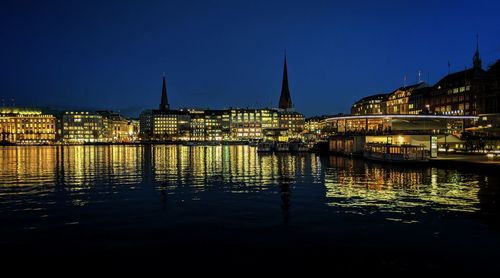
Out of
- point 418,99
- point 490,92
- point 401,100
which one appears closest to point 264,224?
point 490,92

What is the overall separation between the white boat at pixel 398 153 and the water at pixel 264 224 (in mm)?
24050

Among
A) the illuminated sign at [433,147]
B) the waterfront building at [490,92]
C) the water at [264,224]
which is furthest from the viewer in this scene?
the waterfront building at [490,92]

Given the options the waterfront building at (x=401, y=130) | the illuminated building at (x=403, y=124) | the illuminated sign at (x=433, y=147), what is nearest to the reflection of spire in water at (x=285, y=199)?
the illuminated sign at (x=433, y=147)

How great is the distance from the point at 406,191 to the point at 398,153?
3303 centimetres

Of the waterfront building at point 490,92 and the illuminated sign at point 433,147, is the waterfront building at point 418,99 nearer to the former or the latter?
the waterfront building at point 490,92

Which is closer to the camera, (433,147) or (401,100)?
(433,147)

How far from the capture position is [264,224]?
22.4m

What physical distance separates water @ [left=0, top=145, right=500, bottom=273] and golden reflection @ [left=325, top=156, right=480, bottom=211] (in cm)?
13

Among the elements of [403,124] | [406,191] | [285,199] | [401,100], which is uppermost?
[401,100]

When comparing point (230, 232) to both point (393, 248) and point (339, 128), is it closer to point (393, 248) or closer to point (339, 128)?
point (393, 248)

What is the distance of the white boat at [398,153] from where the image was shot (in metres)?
63.3

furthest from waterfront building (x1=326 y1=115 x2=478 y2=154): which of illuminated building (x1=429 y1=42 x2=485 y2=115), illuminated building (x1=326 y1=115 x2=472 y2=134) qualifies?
illuminated building (x1=429 y1=42 x2=485 y2=115)

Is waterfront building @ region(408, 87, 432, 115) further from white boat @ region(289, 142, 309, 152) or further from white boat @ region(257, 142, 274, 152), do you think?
white boat @ region(257, 142, 274, 152)

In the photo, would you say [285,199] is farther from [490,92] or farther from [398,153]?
[490,92]
